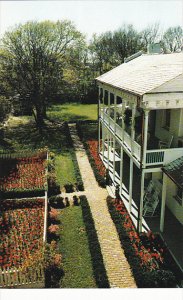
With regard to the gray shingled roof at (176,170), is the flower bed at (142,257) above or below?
below

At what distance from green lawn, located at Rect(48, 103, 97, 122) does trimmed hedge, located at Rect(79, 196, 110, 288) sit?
86.2 ft

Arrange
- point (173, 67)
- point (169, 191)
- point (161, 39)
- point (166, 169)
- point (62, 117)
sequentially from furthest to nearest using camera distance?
point (161, 39) → point (62, 117) → point (169, 191) → point (173, 67) → point (166, 169)

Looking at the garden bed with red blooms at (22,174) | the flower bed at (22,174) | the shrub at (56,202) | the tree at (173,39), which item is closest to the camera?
the shrub at (56,202)

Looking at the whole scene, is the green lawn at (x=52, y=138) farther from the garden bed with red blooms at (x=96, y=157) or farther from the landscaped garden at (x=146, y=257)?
the landscaped garden at (x=146, y=257)

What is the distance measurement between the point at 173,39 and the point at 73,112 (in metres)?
29.8

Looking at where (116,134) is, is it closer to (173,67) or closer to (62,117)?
(173,67)

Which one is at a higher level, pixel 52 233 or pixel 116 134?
pixel 116 134

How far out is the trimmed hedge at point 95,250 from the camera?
1066cm

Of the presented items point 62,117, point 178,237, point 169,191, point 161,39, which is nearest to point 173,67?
point 169,191

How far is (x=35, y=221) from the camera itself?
1462 centimetres

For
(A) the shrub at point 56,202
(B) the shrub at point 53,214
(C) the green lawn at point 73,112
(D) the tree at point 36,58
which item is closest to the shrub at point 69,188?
(A) the shrub at point 56,202

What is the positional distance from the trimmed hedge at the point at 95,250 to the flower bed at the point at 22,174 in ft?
12.7

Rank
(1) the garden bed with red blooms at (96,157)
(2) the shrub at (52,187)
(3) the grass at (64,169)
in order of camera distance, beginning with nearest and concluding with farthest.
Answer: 1. (2) the shrub at (52,187)
2. (3) the grass at (64,169)
3. (1) the garden bed with red blooms at (96,157)

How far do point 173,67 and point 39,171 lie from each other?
1201cm
